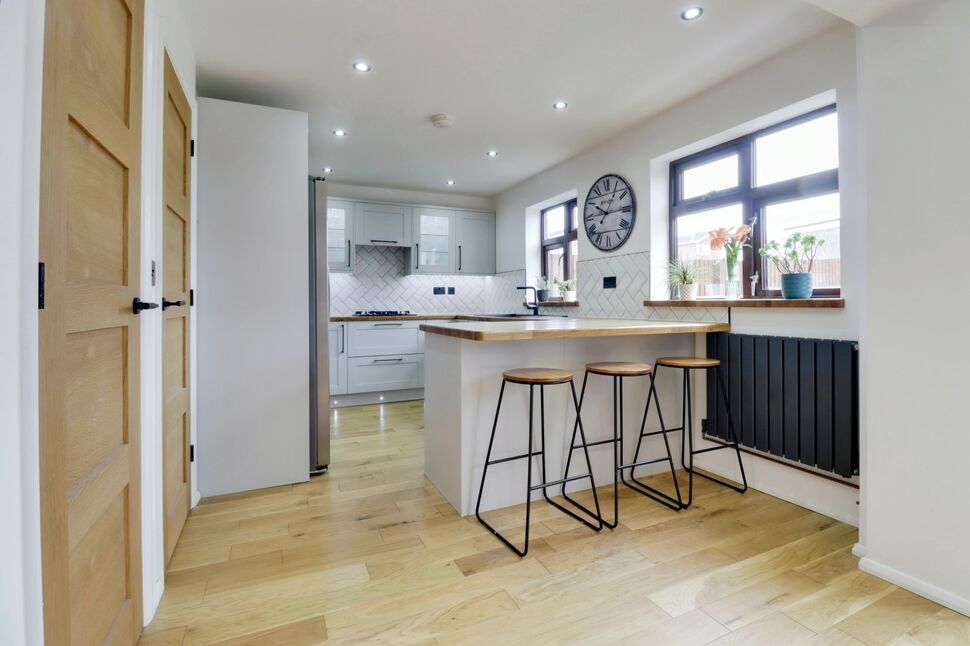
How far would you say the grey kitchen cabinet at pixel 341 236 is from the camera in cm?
482

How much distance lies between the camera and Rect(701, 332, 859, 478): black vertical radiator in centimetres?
208

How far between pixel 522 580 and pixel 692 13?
8.40 ft

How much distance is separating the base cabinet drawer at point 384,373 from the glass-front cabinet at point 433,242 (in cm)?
109

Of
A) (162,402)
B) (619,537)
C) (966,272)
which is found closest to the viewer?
(966,272)

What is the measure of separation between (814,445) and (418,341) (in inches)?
142

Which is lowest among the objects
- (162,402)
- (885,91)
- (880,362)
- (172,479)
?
(172,479)

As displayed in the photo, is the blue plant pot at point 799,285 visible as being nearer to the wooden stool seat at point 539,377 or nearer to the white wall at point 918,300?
the white wall at point 918,300

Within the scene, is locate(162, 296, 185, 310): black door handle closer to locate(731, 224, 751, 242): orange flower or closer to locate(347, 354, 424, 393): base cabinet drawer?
locate(347, 354, 424, 393): base cabinet drawer

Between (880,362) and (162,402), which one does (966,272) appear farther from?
(162,402)

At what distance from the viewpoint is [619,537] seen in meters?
2.02

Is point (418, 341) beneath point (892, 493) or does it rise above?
above

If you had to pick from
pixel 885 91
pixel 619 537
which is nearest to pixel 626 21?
pixel 885 91

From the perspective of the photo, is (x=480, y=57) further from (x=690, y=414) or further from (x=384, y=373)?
(x=384, y=373)

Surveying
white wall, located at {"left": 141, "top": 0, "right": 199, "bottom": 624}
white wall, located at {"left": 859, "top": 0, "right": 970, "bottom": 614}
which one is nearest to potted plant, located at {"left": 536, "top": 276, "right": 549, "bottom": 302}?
white wall, located at {"left": 859, "top": 0, "right": 970, "bottom": 614}
